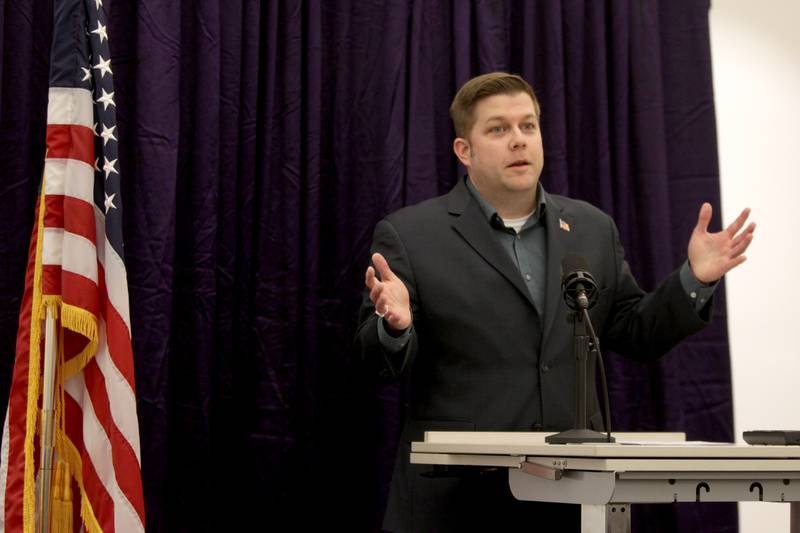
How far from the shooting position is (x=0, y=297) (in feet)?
10.9

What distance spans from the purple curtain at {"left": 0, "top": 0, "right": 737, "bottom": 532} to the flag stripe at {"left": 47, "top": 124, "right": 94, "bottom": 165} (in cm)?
38

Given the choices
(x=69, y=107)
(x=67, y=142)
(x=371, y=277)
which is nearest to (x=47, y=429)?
(x=67, y=142)

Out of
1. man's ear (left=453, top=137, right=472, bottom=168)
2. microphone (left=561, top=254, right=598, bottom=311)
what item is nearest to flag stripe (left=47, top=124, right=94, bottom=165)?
man's ear (left=453, top=137, right=472, bottom=168)

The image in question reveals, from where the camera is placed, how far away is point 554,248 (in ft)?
10.3

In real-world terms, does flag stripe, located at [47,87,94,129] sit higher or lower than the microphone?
higher

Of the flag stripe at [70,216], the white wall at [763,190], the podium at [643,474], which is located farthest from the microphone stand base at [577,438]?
the white wall at [763,190]

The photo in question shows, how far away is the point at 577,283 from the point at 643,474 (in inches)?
17.7

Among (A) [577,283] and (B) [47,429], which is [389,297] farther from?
(B) [47,429]

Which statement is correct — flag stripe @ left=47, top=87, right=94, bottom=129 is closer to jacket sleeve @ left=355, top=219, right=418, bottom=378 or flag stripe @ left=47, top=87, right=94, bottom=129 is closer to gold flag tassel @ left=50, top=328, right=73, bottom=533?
gold flag tassel @ left=50, top=328, right=73, bottom=533

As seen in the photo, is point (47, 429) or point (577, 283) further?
point (47, 429)

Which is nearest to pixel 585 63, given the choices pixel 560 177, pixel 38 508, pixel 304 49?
pixel 560 177

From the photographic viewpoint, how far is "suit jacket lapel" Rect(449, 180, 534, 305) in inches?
121

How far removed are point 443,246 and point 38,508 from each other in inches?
52.4

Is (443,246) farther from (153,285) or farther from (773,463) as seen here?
(773,463)
